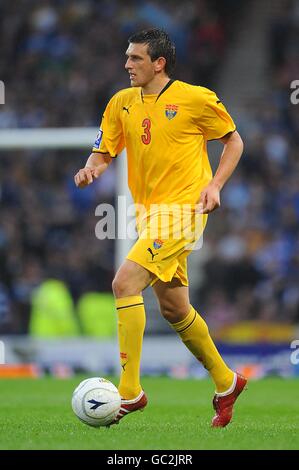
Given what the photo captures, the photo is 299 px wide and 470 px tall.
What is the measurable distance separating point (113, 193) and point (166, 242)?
389 inches

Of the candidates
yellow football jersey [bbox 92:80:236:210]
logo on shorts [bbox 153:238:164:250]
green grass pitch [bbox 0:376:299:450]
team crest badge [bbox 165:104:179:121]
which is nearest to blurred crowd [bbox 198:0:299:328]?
green grass pitch [bbox 0:376:299:450]

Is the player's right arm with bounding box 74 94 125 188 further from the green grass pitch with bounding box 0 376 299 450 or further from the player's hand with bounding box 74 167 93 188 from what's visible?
the green grass pitch with bounding box 0 376 299 450

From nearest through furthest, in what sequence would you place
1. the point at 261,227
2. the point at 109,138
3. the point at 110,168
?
1. the point at 109,138
2. the point at 261,227
3. the point at 110,168

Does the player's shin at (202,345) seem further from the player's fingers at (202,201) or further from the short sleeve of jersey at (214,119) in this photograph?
the short sleeve of jersey at (214,119)

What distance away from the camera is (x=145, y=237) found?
21.0 feet

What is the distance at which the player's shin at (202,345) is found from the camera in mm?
6672

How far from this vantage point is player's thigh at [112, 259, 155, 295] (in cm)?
628

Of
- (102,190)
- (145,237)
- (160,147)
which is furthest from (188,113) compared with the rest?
(102,190)

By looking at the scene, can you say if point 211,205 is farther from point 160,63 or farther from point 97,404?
point 97,404

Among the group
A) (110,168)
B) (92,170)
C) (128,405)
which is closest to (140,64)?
(92,170)

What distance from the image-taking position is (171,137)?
6.62m

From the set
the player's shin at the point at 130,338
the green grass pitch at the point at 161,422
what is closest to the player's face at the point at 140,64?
the player's shin at the point at 130,338
